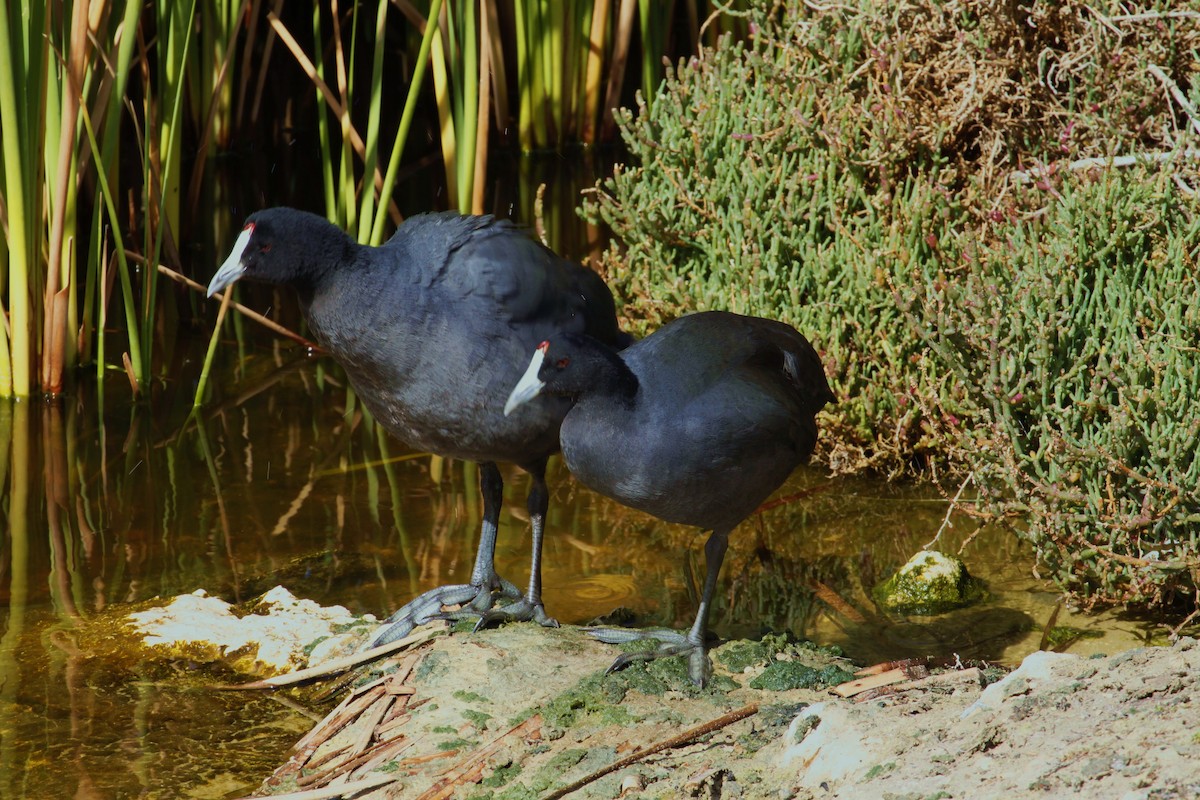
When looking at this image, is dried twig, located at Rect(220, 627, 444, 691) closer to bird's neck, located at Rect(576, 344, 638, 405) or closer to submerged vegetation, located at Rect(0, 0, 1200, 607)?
bird's neck, located at Rect(576, 344, 638, 405)

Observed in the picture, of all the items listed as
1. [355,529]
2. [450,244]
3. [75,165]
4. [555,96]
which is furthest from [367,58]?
[450,244]

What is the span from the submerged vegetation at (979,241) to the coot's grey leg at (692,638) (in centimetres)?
103

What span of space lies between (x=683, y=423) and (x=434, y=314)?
0.76 metres

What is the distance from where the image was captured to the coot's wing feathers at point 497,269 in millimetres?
3566

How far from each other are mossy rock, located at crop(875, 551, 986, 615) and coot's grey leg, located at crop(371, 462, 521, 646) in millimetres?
1217

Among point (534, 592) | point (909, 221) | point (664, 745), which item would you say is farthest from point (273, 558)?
point (909, 221)

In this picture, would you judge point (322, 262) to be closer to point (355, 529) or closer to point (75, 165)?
point (355, 529)

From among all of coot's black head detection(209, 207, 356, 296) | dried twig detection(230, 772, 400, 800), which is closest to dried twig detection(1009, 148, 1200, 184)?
coot's black head detection(209, 207, 356, 296)

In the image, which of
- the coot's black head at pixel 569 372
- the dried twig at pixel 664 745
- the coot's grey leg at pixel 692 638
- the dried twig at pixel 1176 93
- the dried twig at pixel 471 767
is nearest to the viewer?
the dried twig at pixel 664 745

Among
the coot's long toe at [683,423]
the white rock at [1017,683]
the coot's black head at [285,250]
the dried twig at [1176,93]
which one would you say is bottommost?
the white rock at [1017,683]

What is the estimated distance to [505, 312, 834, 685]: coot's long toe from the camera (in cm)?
308

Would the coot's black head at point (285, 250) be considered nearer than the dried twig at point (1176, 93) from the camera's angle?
Yes

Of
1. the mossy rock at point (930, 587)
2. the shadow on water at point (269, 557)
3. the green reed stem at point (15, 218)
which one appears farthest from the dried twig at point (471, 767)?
the green reed stem at point (15, 218)

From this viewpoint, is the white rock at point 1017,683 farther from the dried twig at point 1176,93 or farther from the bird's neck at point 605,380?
the dried twig at point 1176,93
